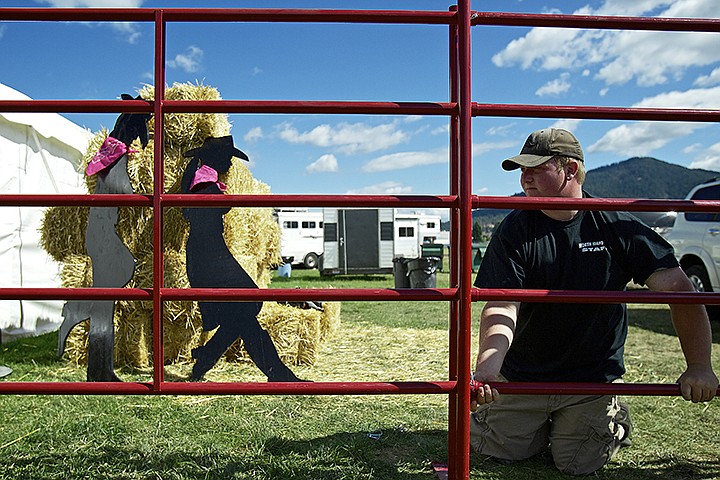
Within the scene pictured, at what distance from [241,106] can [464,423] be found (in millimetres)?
1410

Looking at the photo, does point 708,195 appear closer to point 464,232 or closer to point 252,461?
point 464,232

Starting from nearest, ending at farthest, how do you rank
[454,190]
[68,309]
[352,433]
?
[454,190] → [352,433] → [68,309]

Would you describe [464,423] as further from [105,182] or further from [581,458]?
[105,182]

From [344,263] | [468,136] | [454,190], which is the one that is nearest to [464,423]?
[454,190]

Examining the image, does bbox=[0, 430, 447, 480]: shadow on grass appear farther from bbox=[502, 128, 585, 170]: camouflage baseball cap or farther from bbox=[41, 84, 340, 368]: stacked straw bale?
bbox=[41, 84, 340, 368]: stacked straw bale

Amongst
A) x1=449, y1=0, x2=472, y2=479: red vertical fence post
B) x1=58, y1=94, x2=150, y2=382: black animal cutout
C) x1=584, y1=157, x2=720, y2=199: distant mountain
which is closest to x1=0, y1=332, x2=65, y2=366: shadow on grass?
x1=58, y1=94, x2=150, y2=382: black animal cutout

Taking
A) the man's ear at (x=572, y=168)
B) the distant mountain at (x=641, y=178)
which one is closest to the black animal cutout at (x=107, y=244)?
the man's ear at (x=572, y=168)

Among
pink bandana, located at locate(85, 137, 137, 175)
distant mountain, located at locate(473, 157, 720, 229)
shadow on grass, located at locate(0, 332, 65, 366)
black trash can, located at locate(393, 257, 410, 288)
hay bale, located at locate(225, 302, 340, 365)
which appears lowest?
shadow on grass, located at locate(0, 332, 65, 366)

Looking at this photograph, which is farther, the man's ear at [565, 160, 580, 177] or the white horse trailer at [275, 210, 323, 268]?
the white horse trailer at [275, 210, 323, 268]

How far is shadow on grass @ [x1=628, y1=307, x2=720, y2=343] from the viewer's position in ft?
27.0

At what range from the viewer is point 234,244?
243 inches

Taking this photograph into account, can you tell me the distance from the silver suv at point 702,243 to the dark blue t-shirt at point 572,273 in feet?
19.9

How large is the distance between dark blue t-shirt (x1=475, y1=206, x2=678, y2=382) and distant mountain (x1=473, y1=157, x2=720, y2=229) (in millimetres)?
140558

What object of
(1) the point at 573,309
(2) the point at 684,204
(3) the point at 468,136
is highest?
(3) the point at 468,136
